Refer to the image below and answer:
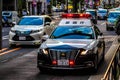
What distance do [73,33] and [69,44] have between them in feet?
4.38

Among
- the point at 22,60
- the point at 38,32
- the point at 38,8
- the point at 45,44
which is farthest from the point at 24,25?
the point at 38,8

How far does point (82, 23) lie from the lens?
14852mm

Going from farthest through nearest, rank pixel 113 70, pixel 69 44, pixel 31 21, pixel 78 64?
pixel 31 21 → pixel 69 44 → pixel 78 64 → pixel 113 70

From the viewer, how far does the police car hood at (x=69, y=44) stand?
12.7 metres

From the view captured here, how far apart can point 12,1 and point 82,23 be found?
5851 cm

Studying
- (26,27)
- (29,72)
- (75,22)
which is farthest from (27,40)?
(29,72)

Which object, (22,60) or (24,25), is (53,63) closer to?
(22,60)

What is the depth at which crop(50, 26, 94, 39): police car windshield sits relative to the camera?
1398 centimetres

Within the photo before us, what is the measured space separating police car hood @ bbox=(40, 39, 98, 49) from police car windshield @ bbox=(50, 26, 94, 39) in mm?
425

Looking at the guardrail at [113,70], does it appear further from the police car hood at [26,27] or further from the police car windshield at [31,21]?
the police car windshield at [31,21]

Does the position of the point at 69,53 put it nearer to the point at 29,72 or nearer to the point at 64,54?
the point at 64,54

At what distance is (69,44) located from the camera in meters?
12.9

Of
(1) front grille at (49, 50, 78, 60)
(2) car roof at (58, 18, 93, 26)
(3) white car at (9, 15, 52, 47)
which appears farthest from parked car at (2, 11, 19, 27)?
(1) front grille at (49, 50, 78, 60)

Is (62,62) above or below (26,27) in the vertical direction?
above
